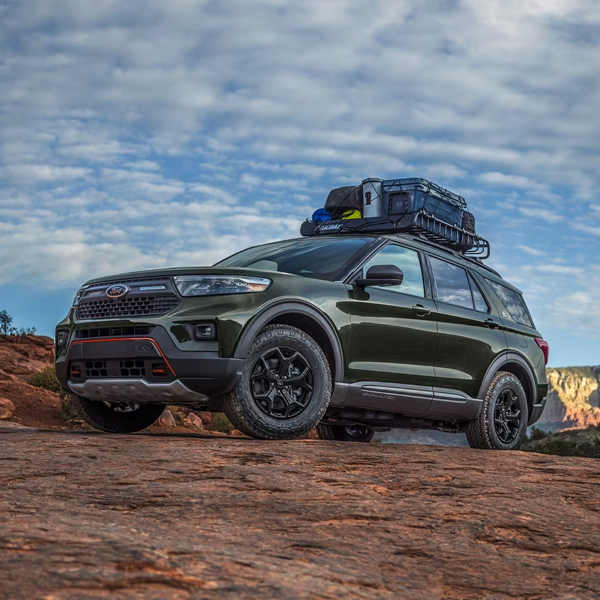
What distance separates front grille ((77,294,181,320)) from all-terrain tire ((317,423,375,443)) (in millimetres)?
3354

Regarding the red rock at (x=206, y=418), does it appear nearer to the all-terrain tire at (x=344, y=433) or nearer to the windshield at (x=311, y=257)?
the all-terrain tire at (x=344, y=433)

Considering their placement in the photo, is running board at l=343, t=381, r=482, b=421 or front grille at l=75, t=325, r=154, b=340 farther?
running board at l=343, t=381, r=482, b=421

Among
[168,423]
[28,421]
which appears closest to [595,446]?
[168,423]

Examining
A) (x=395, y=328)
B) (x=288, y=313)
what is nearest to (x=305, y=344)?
(x=288, y=313)

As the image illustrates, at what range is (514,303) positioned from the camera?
9234 mm

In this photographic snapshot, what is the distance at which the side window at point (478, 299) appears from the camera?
27.3ft

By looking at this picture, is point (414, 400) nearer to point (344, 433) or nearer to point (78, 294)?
point (344, 433)

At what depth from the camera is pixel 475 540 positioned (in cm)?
341

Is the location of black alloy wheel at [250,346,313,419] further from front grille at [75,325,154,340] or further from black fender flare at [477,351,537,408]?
black fender flare at [477,351,537,408]

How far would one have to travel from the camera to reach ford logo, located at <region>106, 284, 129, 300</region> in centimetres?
609

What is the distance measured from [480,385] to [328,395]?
2.33 metres

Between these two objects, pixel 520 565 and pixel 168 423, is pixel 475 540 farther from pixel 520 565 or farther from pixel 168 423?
pixel 168 423

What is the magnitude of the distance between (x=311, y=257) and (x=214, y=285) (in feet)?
4.47

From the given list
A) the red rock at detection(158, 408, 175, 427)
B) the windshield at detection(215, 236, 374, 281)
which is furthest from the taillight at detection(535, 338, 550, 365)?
the red rock at detection(158, 408, 175, 427)
